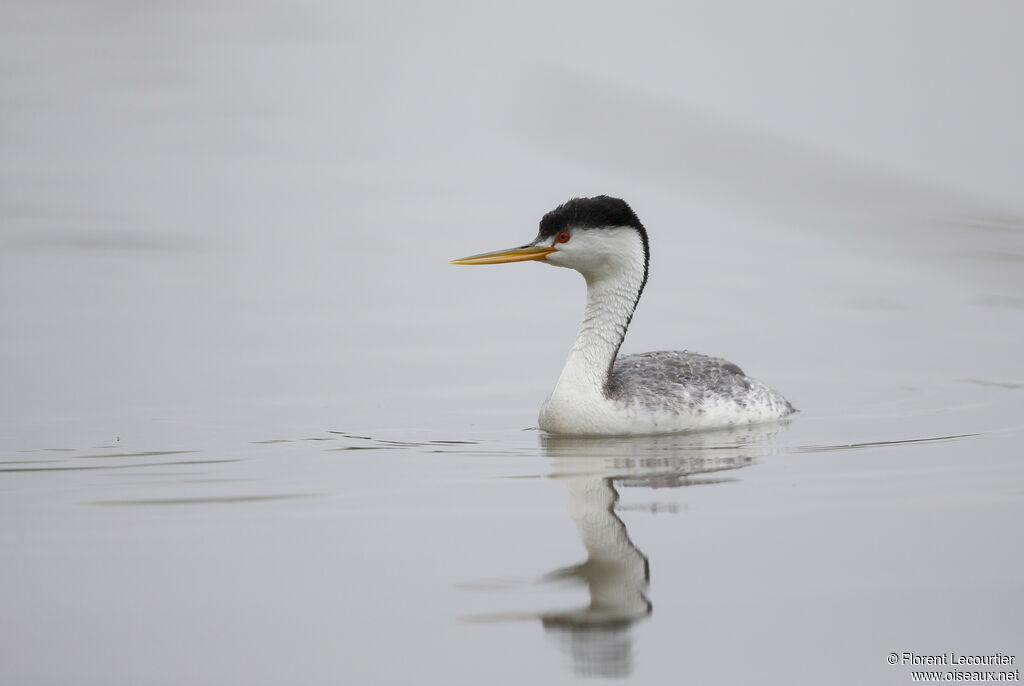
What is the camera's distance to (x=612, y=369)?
32.2 ft

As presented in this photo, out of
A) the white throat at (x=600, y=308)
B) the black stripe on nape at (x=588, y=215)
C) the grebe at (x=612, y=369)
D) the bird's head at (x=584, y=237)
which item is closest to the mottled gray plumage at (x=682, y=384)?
the grebe at (x=612, y=369)

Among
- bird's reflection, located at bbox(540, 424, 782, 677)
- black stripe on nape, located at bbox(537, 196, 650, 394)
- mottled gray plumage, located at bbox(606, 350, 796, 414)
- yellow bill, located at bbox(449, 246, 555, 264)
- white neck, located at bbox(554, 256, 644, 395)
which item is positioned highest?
black stripe on nape, located at bbox(537, 196, 650, 394)

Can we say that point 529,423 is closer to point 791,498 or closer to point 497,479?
point 497,479

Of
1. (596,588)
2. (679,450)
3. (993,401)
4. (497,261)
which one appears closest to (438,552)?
(596,588)

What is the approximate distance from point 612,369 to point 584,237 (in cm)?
90

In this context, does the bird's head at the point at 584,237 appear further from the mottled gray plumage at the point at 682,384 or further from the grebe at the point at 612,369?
the mottled gray plumage at the point at 682,384

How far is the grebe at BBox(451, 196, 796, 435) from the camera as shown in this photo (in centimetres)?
923

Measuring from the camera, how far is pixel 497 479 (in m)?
7.74

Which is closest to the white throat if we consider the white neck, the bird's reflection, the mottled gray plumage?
the white neck

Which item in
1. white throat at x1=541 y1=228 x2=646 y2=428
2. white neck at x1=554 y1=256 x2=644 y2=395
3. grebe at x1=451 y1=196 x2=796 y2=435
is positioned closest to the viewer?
grebe at x1=451 y1=196 x2=796 y2=435

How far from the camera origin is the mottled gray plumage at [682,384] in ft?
30.8

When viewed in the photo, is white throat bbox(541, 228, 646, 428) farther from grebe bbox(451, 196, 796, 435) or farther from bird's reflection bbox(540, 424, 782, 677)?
bird's reflection bbox(540, 424, 782, 677)

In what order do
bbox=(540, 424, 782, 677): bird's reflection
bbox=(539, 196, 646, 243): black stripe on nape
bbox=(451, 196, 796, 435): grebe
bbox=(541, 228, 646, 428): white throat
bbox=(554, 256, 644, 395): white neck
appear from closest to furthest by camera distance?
bbox=(540, 424, 782, 677): bird's reflection, bbox=(451, 196, 796, 435): grebe, bbox=(541, 228, 646, 428): white throat, bbox=(539, 196, 646, 243): black stripe on nape, bbox=(554, 256, 644, 395): white neck

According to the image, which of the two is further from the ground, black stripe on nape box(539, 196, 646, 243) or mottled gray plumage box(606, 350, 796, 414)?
black stripe on nape box(539, 196, 646, 243)
